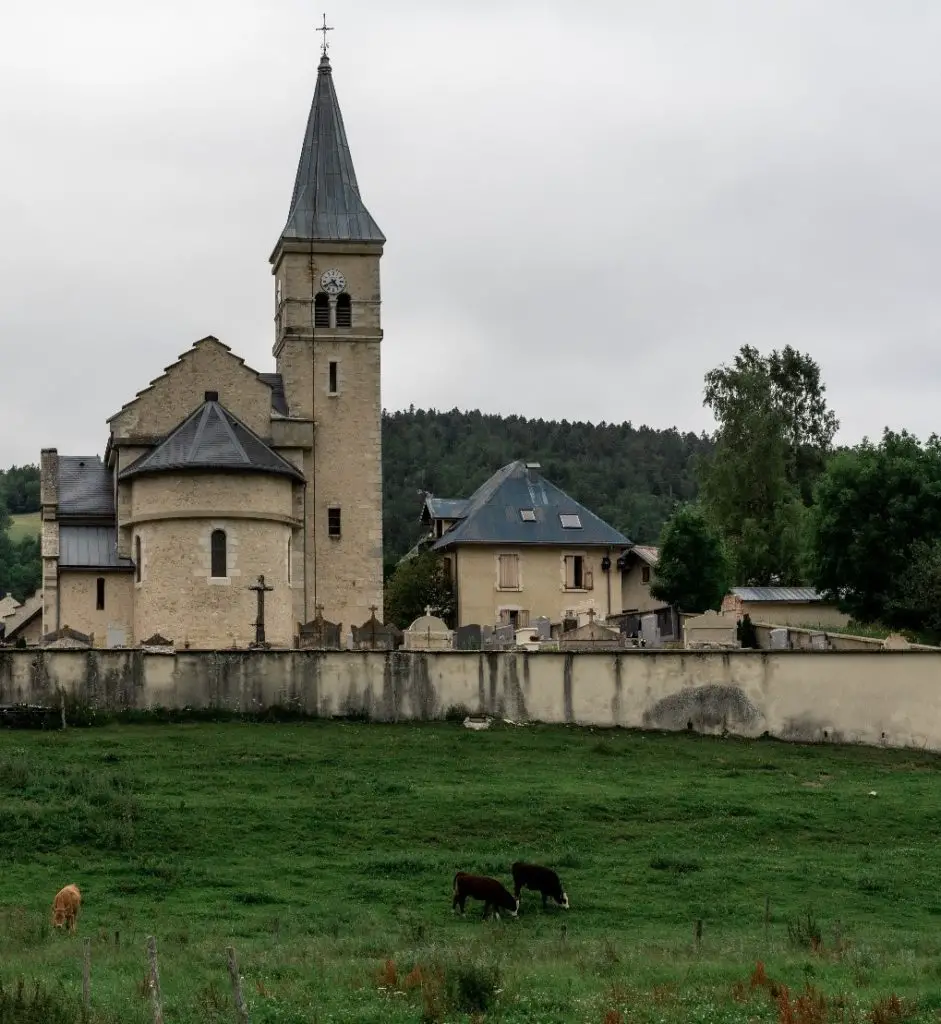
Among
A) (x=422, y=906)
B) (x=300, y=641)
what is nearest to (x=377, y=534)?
(x=300, y=641)

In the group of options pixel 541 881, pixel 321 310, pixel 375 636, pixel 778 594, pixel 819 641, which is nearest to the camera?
pixel 541 881

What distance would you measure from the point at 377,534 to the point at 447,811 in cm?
2497

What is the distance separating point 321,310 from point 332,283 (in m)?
0.94

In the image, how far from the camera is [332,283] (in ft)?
188

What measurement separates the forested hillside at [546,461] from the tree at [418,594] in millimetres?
45274

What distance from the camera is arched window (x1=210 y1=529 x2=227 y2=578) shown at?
50.1 m

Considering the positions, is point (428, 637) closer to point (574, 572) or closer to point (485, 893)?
point (574, 572)

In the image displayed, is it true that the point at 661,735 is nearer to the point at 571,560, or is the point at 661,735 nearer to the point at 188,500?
the point at 188,500

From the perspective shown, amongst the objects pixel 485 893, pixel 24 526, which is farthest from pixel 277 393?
pixel 24 526

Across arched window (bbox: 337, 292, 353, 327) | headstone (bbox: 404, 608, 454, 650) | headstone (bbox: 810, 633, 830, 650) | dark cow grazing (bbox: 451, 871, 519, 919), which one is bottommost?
dark cow grazing (bbox: 451, 871, 519, 919)

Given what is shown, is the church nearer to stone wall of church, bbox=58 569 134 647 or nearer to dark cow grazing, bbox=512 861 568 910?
stone wall of church, bbox=58 569 134 647

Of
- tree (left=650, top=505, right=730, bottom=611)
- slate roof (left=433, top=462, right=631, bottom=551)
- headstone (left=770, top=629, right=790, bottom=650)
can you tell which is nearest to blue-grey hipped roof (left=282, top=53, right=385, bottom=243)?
slate roof (left=433, top=462, right=631, bottom=551)

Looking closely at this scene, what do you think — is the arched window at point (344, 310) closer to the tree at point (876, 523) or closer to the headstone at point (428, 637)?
the headstone at point (428, 637)

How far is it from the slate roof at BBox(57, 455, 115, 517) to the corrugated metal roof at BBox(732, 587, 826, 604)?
21.6 metres
